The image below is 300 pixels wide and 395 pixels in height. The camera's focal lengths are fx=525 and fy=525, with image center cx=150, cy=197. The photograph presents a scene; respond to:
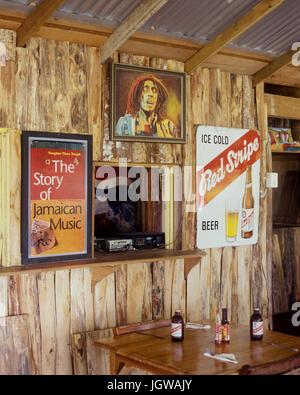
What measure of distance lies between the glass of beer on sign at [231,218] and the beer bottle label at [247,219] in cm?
8

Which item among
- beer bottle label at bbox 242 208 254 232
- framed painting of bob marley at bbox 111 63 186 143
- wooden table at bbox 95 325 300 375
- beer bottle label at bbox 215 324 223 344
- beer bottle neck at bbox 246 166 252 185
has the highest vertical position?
framed painting of bob marley at bbox 111 63 186 143

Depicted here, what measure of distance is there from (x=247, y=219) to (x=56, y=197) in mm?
2005

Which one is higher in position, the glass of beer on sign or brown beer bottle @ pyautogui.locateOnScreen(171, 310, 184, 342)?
the glass of beer on sign

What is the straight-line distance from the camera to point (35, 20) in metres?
3.46

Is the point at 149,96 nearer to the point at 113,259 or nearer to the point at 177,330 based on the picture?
the point at 113,259

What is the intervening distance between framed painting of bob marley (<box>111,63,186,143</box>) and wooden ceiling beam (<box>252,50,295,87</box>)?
2.97 feet

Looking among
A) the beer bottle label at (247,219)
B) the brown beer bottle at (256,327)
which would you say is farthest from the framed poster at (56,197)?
the beer bottle label at (247,219)

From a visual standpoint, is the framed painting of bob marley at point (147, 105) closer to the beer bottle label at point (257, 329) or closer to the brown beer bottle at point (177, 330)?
the brown beer bottle at point (177, 330)

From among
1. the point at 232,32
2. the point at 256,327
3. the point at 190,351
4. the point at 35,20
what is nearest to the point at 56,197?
the point at 35,20

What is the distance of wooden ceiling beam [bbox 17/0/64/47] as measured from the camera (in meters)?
3.30

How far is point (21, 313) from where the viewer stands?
3.77 meters

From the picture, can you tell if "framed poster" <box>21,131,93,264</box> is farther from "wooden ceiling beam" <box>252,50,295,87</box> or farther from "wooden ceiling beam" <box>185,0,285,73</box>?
"wooden ceiling beam" <box>252,50,295,87</box>

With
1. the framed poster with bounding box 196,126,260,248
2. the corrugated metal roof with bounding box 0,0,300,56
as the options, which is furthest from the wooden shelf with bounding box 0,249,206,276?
the corrugated metal roof with bounding box 0,0,300,56

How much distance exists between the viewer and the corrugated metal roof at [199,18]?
142 inches
